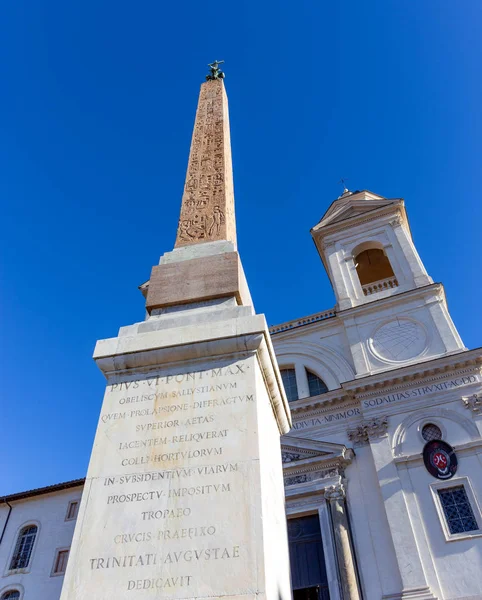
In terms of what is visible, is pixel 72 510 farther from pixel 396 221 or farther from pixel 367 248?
pixel 396 221

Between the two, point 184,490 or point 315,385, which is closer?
point 184,490

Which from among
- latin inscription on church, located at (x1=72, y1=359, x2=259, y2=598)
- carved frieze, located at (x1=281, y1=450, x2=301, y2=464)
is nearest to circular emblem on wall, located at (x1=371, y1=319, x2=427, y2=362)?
carved frieze, located at (x1=281, y1=450, x2=301, y2=464)

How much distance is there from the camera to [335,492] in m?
15.9

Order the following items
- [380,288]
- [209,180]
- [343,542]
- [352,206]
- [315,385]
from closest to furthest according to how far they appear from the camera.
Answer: [209,180], [343,542], [315,385], [380,288], [352,206]

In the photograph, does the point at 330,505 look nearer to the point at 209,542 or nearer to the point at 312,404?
the point at 312,404

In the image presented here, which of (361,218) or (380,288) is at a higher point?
(361,218)

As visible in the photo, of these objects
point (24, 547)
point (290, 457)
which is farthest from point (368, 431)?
point (24, 547)

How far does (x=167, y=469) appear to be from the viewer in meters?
4.12

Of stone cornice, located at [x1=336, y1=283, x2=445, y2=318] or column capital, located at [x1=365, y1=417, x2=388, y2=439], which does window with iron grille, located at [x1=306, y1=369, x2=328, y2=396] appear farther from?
column capital, located at [x1=365, y1=417, x2=388, y2=439]

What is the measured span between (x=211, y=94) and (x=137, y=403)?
7.48 meters

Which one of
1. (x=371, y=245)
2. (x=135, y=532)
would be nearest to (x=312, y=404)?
(x=371, y=245)

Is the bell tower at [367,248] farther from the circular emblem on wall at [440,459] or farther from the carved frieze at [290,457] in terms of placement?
the circular emblem on wall at [440,459]

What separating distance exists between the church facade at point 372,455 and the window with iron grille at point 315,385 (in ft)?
0.19

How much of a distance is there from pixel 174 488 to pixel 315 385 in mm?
16733
